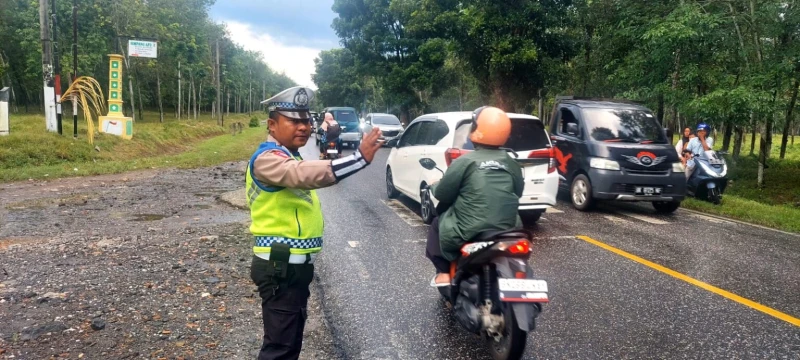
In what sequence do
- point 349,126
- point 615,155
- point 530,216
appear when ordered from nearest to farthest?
1. point 530,216
2. point 615,155
3. point 349,126

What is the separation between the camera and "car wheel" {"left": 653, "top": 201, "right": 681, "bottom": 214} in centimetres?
978

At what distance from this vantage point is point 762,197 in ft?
53.8

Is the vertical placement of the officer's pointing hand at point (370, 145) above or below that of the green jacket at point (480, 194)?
above

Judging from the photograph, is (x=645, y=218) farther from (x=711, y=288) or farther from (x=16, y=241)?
(x=16, y=241)

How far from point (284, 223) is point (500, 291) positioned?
1.51 m

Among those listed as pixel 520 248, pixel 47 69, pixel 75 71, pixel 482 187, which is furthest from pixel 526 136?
pixel 75 71

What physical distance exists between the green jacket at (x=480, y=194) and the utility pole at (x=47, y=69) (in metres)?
17.7

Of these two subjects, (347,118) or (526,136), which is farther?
(347,118)

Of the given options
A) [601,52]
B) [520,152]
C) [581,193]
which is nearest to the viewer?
[520,152]

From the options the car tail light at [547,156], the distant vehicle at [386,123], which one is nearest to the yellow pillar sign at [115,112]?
the distant vehicle at [386,123]

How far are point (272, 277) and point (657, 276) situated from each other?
15.3 feet

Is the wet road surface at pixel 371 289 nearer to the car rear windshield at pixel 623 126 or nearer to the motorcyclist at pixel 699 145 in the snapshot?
the car rear windshield at pixel 623 126

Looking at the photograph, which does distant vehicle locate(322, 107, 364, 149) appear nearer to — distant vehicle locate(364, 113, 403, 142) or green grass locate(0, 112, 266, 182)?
distant vehicle locate(364, 113, 403, 142)

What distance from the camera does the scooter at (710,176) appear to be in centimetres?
1097
